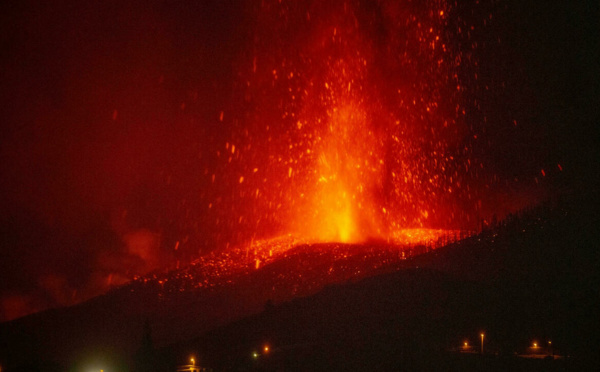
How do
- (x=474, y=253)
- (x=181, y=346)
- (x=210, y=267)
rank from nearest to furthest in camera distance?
1. (x=181, y=346)
2. (x=210, y=267)
3. (x=474, y=253)

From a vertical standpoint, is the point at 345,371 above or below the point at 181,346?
below

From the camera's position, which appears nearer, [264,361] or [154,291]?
[264,361]

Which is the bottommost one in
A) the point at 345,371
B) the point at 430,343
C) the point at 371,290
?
the point at 345,371

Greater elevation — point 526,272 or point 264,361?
point 526,272

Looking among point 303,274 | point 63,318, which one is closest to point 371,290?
point 303,274

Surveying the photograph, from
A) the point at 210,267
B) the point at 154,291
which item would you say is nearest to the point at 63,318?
the point at 154,291

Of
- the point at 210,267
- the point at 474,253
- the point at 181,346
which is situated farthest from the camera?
the point at 474,253

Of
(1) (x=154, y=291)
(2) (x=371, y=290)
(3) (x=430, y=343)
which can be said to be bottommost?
(3) (x=430, y=343)

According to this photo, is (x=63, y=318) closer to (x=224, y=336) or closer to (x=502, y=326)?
(x=224, y=336)

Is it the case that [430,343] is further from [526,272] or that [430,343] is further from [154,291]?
[526,272]
